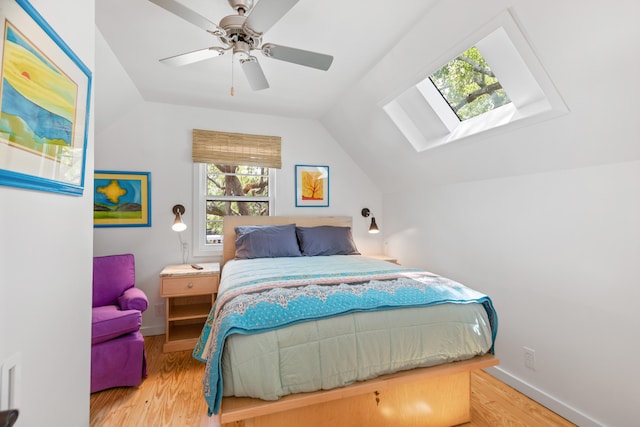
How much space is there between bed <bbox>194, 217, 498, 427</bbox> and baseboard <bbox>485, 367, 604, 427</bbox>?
620 mm

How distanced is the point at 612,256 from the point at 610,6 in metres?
1.26

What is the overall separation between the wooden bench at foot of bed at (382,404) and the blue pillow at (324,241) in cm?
168

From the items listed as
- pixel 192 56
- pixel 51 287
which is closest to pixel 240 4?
pixel 192 56

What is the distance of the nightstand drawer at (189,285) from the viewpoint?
266cm

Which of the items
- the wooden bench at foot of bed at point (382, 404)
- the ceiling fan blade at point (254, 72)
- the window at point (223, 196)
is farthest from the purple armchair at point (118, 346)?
the ceiling fan blade at point (254, 72)

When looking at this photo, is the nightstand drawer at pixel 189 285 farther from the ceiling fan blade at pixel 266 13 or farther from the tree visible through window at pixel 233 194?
the ceiling fan blade at pixel 266 13

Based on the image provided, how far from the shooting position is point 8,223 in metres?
0.83

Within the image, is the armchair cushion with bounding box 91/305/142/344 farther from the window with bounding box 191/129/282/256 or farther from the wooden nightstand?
the window with bounding box 191/129/282/256

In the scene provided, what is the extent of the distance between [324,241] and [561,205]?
2020mm

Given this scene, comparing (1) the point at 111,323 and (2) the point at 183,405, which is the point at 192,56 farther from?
(2) the point at 183,405

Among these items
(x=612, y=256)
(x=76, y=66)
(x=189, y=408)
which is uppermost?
(x=76, y=66)

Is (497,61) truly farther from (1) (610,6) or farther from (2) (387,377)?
(2) (387,377)

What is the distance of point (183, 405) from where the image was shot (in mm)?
1910

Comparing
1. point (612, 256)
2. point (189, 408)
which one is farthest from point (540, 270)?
point (189, 408)
